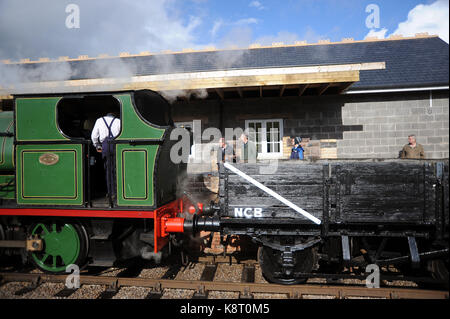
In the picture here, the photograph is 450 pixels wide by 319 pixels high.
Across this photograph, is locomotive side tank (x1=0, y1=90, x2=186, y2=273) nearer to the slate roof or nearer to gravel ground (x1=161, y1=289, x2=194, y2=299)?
gravel ground (x1=161, y1=289, x2=194, y2=299)

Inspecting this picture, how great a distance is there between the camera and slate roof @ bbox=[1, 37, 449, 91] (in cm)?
679

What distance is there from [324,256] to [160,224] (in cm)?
238

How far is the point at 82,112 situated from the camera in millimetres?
4699

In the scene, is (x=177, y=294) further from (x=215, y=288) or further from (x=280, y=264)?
(x=280, y=264)

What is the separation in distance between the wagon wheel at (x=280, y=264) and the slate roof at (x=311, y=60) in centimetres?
486

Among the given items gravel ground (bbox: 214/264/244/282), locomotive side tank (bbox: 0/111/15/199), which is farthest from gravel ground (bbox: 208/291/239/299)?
locomotive side tank (bbox: 0/111/15/199)

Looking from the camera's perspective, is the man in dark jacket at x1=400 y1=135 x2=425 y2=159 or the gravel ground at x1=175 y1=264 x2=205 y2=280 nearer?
the gravel ground at x1=175 y1=264 x2=205 y2=280

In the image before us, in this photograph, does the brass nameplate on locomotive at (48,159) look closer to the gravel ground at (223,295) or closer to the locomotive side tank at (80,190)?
the locomotive side tank at (80,190)

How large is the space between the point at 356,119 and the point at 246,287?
4965 millimetres

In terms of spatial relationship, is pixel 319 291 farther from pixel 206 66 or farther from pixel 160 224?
pixel 206 66

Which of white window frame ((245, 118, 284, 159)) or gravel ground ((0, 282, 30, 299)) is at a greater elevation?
white window frame ((245, 118, 284, 159))

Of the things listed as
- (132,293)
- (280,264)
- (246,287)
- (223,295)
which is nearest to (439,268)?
(280,264)

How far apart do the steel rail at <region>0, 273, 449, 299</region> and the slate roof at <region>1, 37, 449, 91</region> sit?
16.0 feet

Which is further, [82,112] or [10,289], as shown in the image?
[82,112]
